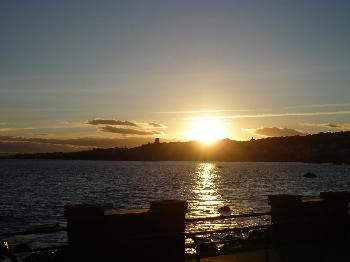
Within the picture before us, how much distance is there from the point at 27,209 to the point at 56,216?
9.66m

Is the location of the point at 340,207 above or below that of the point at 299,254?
above

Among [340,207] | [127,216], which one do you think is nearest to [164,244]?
[127,216]

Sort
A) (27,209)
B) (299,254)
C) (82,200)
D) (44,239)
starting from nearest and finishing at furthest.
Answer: (299,254)
(44,239)
(27,209)
(82,200)

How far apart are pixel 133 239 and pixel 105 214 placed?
185 centimetres

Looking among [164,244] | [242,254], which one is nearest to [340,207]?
[242,254]

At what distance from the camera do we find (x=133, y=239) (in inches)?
302

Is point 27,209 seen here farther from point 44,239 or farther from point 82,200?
point 44,239

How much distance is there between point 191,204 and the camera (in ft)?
226

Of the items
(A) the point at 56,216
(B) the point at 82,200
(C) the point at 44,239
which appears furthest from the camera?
(B) the point at 82,200

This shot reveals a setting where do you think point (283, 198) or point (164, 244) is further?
point (283, 198)

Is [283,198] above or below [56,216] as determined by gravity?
above

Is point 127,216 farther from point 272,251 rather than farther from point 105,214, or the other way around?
point 272,251

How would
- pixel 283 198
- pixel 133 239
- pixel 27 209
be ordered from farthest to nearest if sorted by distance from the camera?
pixel 27 209
pixel 283 198
pixel 133 239

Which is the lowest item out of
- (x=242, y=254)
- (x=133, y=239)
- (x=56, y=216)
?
(x=56, y=216)
